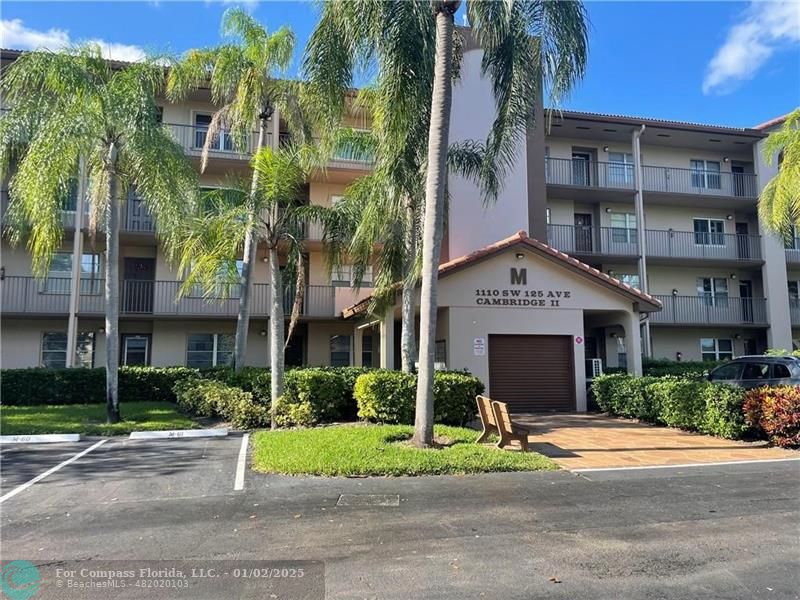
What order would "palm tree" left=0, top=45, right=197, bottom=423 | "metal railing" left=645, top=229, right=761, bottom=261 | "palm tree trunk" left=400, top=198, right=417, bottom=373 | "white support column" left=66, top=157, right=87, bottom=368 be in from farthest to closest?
"metal railing" left=645, top=229, right=761, bottom=261 < "white support column" left=66, top=157, right=87, bottom=368 < "palm tree trunk" left=400, top=198, right=417, bottom=373 < "palm tree" left=0, top=45, right=197, bottom=423

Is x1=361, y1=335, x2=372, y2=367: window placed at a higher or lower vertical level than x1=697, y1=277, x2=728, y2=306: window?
lower

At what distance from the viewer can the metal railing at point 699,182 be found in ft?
81.1

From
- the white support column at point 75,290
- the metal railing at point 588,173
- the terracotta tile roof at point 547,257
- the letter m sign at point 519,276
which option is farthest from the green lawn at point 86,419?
the metal railing at point 588,173

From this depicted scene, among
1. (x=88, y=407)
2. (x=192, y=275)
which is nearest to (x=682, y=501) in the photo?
(x=192, y=275)

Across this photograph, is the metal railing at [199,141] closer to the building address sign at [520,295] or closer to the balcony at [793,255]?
the building address sign at [520,295]

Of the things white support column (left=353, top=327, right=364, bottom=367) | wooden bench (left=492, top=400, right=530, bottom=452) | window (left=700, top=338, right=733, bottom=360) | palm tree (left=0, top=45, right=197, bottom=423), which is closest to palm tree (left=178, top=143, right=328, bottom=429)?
palm tree (left=0, top=45, right=197, bottom=423)

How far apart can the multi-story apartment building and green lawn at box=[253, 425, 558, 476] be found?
17.8 feet

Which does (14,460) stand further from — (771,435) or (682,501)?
(771,435)

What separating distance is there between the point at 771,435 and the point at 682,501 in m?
5.45

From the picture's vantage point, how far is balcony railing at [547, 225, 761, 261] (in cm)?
2364

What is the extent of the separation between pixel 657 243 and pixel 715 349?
17.9 feet

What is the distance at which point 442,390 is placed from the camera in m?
12.4

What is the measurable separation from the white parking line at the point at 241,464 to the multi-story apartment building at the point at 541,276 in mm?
5447

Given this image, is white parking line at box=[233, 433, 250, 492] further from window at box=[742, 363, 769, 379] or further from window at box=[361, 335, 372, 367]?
window at box=[742, 363, 769, 379]
